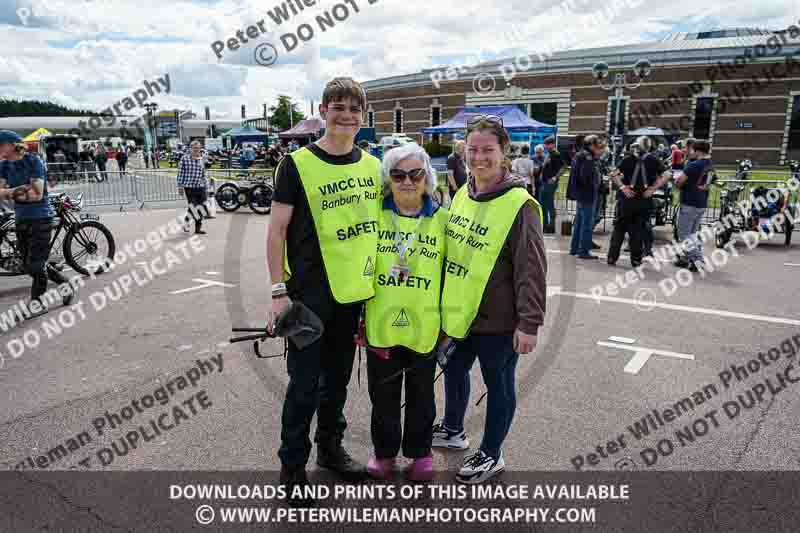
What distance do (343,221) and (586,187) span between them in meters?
7.07

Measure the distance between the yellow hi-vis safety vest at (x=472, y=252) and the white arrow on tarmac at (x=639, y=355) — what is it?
2.42 m

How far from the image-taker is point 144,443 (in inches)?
140

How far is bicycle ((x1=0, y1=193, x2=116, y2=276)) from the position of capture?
7458mm

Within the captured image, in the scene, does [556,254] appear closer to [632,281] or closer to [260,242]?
[632,281]

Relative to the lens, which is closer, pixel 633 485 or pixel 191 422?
pixel 633 485

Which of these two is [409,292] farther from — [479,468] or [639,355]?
[639,355]

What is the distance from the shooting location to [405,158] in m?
2.82

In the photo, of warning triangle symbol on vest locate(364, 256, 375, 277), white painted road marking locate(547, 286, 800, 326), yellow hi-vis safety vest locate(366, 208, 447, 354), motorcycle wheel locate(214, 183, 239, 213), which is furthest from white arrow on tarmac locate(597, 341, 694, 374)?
motorcycle wheel locate(214, 183, 239, 213)

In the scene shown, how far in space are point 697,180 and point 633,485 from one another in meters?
6.51

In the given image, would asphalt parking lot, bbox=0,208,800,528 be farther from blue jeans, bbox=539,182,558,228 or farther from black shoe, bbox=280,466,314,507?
blue jeans, bbox=539,182,558,228

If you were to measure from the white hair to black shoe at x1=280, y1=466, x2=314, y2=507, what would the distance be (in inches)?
61.0

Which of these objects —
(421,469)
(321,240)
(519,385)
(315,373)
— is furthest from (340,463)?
(519,385)

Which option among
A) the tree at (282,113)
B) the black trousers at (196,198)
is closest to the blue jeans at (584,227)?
the black trousers at (196,198)

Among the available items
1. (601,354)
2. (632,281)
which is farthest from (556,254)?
(601,354)
